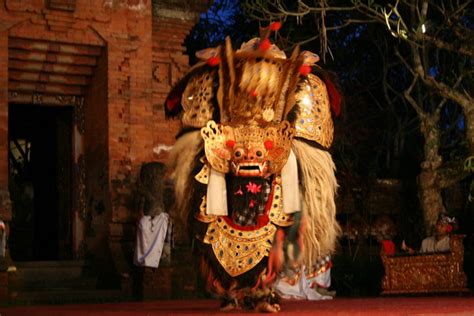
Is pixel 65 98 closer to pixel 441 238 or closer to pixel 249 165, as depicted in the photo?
pixel 441 238

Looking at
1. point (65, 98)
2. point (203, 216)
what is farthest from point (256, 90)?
point (65, 98)

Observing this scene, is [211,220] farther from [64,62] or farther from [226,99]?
[64,62]

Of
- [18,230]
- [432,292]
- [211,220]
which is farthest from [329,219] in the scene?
[18,230]

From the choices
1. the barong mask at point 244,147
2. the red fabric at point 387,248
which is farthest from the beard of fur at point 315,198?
the red fabric at point 387,248

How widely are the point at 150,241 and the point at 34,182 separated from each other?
5286 mm

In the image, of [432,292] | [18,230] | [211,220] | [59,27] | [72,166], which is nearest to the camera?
[211,220]

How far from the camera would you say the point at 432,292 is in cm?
1116

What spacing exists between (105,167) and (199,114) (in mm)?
5851

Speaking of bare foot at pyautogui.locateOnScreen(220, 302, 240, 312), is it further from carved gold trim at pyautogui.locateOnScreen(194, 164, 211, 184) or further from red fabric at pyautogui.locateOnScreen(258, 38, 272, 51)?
red fabric at pyautogui.locateOnScreen(258, 38, 272, 51)

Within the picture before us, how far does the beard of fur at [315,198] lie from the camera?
6.76 meters

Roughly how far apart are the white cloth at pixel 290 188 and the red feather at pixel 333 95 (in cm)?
75

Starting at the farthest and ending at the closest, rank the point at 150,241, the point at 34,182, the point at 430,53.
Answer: the point at 430,53 → the point at 34,182 → the point at 150,241

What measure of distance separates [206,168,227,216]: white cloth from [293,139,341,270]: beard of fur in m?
0.61

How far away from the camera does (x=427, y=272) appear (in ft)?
36.9
